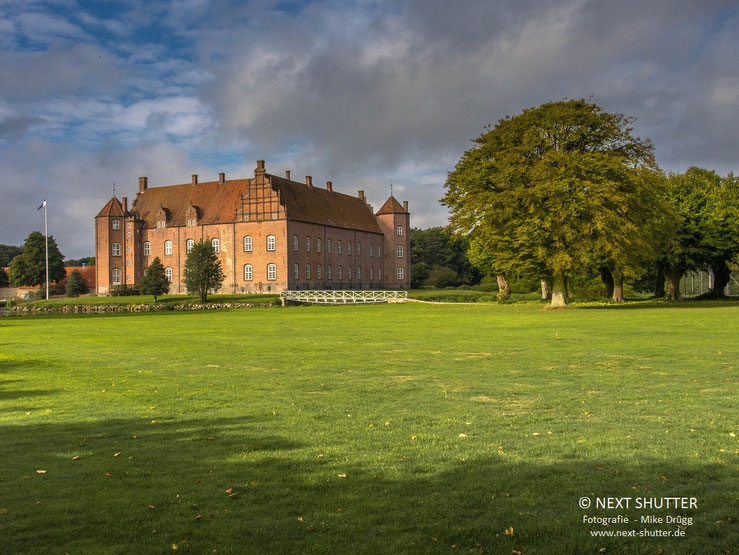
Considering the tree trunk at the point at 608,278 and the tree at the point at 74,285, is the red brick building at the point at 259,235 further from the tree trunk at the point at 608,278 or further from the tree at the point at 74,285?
the tree trunk at the point at 608,278

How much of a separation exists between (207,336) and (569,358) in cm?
1296

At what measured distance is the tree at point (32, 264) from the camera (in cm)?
9550

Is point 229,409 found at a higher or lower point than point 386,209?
lower

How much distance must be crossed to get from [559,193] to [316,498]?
118ft

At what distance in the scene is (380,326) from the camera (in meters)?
28.1

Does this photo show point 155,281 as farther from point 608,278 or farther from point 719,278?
point 719,278

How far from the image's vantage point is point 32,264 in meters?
95.6

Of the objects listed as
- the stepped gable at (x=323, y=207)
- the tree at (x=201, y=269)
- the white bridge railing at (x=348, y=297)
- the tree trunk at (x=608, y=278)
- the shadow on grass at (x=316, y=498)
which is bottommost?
the shadow on grass at (x=316, y=498)

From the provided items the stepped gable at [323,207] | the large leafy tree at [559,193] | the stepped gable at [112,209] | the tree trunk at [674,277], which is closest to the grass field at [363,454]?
the large leafy tree at [559,193]

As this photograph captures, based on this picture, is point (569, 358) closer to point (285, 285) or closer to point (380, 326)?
point (380, 326)

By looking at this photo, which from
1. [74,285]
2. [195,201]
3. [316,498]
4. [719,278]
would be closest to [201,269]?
[195,201]

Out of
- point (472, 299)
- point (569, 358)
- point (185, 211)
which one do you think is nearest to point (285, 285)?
point (185, 211)

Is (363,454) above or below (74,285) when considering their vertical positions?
below

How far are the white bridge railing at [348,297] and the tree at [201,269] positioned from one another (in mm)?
6726
